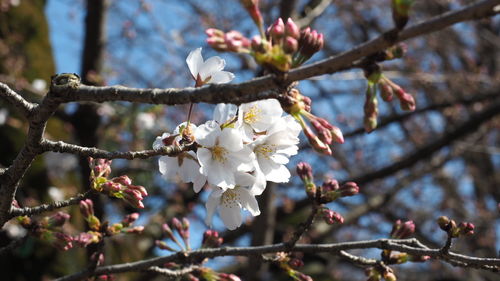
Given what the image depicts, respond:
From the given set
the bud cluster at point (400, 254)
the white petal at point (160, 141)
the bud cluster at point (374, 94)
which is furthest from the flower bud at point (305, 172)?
the bud cluster at point (374, 94)

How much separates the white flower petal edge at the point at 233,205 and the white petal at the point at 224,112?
25cm

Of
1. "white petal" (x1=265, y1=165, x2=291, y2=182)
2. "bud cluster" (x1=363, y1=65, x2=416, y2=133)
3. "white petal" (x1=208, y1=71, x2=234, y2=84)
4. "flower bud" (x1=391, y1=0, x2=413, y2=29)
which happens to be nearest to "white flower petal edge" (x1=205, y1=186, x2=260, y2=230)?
"white petal" (x1=265, y1=165, x2=291, y2=182)

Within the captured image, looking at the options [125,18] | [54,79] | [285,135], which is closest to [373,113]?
[285,135]

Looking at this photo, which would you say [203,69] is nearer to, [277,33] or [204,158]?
[204,158]

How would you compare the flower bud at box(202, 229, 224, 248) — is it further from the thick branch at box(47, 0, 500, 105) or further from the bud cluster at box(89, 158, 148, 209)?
the thick branch at box(47, 0, 500, 105)

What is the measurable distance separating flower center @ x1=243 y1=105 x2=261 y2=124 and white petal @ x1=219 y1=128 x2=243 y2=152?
133 millimetres

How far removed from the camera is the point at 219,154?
1.36 metres

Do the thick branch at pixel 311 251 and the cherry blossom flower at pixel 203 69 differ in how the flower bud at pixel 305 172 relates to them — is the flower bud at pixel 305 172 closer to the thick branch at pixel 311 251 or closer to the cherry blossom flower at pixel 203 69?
the thick branch at pixel 311 251

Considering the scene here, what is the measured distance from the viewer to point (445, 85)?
22.4 ft

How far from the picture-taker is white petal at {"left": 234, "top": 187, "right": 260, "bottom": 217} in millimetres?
1574

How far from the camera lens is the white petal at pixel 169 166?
1.50 m

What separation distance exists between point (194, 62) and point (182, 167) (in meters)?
0.30

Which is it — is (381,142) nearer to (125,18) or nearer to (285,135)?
(125,18)

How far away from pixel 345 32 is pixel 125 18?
2.99m
